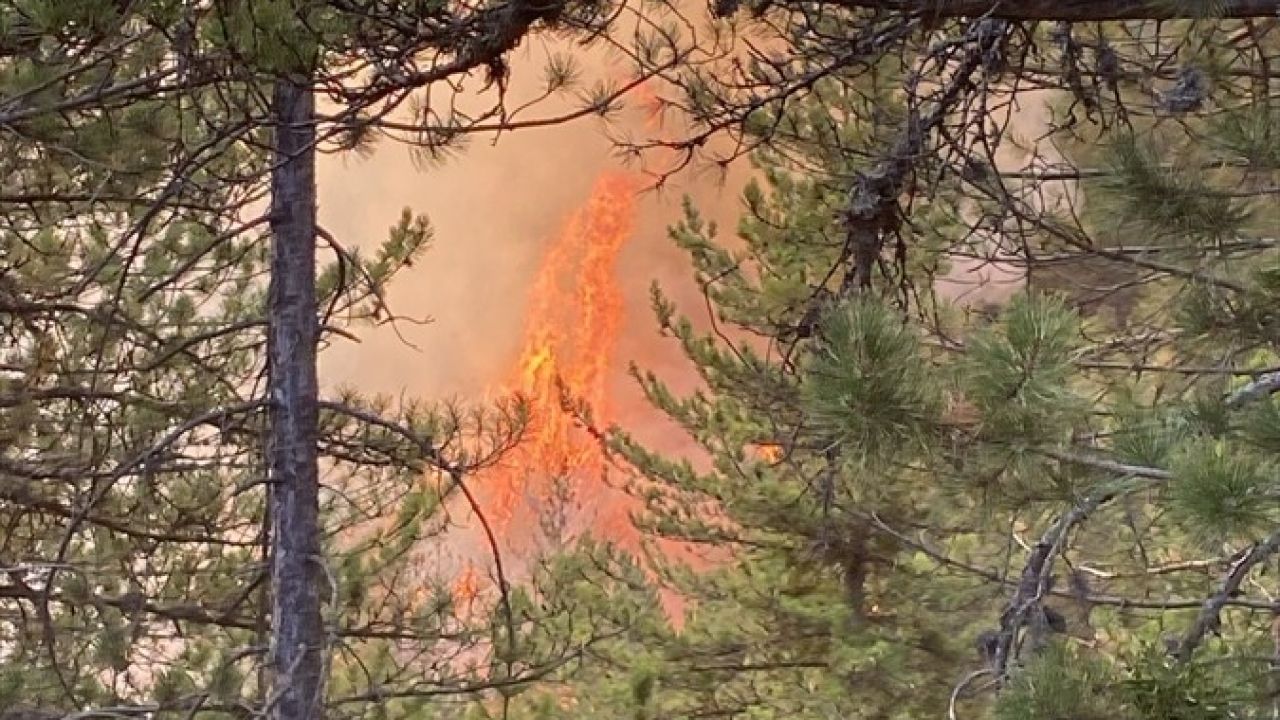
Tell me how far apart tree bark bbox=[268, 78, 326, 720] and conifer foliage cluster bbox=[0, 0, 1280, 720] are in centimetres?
1

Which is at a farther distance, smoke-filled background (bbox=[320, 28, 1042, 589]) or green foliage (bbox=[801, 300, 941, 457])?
smoke-filled background (bbox=[320, 28, 1042, 589])

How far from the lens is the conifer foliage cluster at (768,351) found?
5.52 ft

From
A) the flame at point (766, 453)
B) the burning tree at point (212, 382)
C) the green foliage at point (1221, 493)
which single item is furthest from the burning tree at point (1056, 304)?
the flame at point (766, 453)

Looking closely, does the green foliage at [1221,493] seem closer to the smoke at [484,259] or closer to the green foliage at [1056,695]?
the green foliage at [1056,695]

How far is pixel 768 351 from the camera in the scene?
366 centimetres

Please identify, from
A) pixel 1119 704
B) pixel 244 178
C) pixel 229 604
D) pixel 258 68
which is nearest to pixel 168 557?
pixel 229 604

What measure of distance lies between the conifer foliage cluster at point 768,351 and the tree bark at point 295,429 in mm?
10

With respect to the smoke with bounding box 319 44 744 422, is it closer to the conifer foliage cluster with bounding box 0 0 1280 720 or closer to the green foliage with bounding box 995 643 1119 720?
the conifer foliage cluster with bounding box 0 0 1280 720

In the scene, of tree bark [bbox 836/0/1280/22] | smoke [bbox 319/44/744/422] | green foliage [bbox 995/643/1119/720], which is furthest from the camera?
smoke [bbox 319/44/744/422]

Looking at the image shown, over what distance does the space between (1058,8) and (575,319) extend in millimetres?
6715

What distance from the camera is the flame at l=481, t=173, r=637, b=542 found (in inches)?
317

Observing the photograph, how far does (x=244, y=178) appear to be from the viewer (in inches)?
105

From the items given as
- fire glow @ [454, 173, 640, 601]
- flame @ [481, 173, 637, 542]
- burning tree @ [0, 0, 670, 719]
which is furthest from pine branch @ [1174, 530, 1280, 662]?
flame @ [481, 173, 637, 542]

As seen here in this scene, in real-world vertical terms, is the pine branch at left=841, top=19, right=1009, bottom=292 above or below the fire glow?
below
